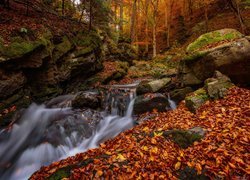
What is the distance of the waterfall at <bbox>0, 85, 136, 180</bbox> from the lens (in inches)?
232

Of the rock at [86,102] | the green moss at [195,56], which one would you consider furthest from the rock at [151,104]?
the green moss at [195,56]

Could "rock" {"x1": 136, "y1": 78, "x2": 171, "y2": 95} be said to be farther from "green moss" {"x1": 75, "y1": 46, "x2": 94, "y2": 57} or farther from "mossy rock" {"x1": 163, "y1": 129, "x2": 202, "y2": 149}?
"mossy rock" {"x1": 163, "y1": 129, "x2": 202, "y2": 149}

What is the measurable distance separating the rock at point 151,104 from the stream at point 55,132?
422 mm

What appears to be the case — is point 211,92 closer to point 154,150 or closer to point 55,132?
point 154,150

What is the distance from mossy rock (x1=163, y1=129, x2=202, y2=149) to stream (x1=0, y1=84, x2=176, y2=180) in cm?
300

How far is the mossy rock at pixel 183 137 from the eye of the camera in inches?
173

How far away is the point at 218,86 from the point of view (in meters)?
7.07

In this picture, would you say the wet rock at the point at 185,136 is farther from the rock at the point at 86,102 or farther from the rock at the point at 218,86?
the rock at the point at 86,102

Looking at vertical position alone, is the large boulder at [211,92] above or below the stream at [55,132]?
above

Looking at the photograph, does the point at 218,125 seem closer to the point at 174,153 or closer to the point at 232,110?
the point at 232,110

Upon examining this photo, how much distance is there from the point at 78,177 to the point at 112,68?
39.1 feet

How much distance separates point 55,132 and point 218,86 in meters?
6.44

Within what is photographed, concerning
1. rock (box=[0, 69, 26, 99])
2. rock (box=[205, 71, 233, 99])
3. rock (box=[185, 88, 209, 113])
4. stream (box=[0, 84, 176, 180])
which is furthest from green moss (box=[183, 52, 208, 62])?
rock (box=[0, 69, 26, 99])

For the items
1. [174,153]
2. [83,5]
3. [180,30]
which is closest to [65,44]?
[83,5]
